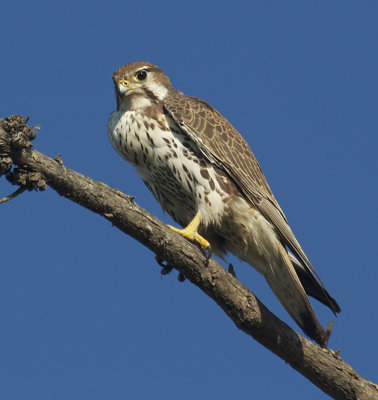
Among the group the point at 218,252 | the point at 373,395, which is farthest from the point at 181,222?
the point at 373,395

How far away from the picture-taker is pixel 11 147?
3605 millimetres

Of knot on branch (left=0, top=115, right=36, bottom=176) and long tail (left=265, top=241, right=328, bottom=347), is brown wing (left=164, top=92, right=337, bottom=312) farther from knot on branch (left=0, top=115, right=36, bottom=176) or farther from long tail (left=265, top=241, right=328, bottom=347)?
knot on branch (left=0, top=115, right=36, bottom=176)

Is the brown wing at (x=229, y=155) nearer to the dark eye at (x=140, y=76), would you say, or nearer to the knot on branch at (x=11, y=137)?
the dark eye at (x=140, y=76)

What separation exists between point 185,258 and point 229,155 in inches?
46.3

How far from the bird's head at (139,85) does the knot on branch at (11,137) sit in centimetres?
158

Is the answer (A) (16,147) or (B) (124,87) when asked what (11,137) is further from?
(B) (124,87)

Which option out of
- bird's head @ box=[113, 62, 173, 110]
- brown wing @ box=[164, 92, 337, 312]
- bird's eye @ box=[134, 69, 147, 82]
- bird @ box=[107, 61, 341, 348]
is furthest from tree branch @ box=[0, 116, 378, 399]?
bird's eye @ box=[134, 69, 147, 82]

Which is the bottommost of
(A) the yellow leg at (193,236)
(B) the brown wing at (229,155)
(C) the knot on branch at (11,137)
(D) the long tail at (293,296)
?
(C) the knot on branch at (11,137)

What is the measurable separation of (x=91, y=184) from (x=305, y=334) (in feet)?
7.12

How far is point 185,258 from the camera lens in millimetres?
4184

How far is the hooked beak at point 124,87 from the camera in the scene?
5.14 m

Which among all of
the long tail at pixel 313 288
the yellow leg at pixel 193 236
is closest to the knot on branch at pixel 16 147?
the yellow leg at pixel 193 236

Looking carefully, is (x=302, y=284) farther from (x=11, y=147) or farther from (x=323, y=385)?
(x=11, y=147)

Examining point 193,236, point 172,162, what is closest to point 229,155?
point 172,162
